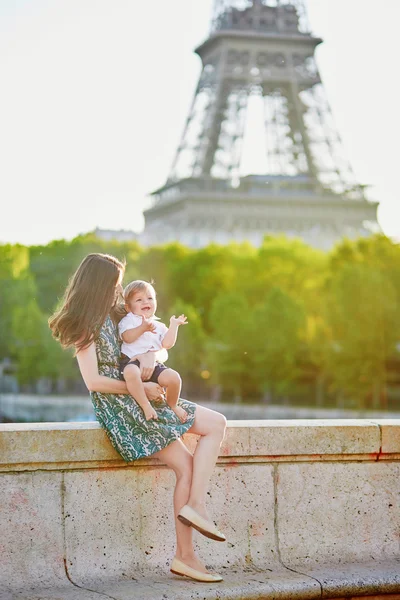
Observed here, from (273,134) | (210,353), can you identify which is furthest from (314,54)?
(210,353)

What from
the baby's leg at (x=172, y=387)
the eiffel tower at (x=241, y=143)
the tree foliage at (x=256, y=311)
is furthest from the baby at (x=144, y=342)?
the eiffel tower at (x=241, y=143)

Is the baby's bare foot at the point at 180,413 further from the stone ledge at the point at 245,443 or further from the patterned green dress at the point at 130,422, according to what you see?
the stone ledge at the point at 245,443

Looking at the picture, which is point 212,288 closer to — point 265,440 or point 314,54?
point 314,54

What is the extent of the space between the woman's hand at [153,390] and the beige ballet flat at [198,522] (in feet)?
2.04

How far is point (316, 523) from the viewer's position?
23.2 feet

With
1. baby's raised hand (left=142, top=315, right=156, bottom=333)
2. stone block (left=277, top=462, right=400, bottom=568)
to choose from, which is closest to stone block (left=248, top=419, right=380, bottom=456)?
stone block (left=277, top=462, right=400, bottom=568)

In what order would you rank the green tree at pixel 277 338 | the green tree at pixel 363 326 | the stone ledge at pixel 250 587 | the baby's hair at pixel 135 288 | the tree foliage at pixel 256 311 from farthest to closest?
the green tree at pixel 277 338 < the tree foliage at pixel 256 311 < the green tree at pixel 363 326 < the baby's hair at pixel 135 288 < the stone ledge at pixel 250 587

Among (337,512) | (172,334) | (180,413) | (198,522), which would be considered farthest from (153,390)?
(337,512)

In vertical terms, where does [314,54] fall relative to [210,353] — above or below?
above

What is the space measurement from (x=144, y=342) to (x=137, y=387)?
284 mm

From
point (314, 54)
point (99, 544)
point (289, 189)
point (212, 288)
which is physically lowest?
point (99, 544)

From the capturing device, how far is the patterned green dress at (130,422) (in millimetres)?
6375

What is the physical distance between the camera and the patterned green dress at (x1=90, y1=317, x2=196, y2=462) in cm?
638

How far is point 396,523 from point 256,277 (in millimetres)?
48224
